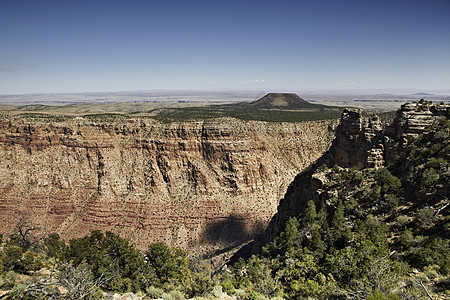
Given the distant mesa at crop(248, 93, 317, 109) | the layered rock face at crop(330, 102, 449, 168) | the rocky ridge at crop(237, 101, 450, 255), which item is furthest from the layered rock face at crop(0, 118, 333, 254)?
the distant mesa at crop(248, 93, 317, 109)

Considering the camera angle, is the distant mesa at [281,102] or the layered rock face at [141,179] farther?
the distant mesa at [281,102]

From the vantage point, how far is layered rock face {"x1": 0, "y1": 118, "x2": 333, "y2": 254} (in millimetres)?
58438

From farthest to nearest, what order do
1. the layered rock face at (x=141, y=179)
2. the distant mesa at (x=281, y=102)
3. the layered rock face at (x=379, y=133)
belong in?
the distant mesa at (x=281, y=102) → the layered rock face at (x=141, y=179) → the layered rock face at (x=379, y=133)

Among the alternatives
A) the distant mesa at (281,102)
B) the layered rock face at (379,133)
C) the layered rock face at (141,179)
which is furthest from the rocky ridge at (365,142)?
the distant mesa at (281,102)

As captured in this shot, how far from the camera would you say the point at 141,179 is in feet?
213

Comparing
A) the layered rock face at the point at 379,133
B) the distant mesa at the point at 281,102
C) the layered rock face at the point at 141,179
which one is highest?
the distant mesa at the point at 281,102

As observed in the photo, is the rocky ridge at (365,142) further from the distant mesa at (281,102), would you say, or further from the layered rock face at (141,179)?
the distant mesa at (281,102)

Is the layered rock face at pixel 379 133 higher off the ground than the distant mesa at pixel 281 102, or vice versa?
the distant mesa at pixel 281 102

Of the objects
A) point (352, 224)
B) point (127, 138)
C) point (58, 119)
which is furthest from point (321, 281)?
point (58, 119)

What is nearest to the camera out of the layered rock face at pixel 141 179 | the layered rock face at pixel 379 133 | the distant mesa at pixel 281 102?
the layered rock face at pixel 379 133

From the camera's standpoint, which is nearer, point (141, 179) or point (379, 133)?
point (379, 133)

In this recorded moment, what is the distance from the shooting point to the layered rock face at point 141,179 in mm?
58438

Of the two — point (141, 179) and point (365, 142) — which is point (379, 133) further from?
point (141, 179)

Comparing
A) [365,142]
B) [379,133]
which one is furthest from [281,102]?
[379,133]
